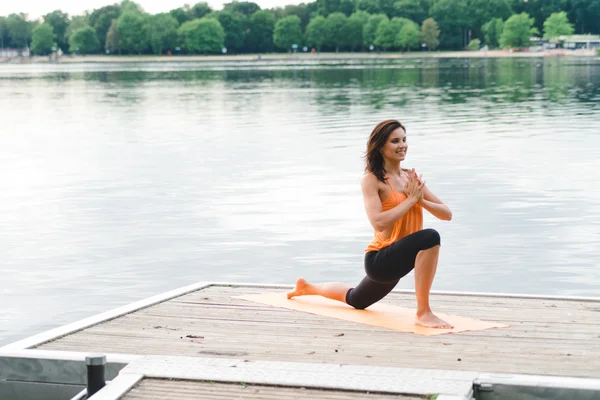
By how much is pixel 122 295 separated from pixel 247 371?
574 cm

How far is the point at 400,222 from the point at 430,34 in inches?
6778

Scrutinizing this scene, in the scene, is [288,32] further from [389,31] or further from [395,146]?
[395,146]

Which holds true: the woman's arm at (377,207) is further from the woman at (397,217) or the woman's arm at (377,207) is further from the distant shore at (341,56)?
the distant shore at (341,56)

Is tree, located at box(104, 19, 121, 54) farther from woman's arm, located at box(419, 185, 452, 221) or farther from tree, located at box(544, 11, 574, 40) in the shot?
woman's arm, located at box(419, 185, 452, 221)

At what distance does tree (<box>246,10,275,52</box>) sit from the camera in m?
192

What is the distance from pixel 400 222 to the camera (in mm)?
6699

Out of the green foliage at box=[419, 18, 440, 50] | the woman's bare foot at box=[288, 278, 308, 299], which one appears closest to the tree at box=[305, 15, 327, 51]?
the green foliage at box=[419, 18, 440, 50]

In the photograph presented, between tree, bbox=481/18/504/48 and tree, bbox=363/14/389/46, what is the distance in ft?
58.7

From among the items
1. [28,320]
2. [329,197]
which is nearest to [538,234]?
[329,197]

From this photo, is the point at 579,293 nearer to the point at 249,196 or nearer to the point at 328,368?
the point at 328,368

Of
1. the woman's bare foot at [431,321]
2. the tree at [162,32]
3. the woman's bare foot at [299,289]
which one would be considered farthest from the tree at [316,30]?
the woman's bare foot at [431,321]

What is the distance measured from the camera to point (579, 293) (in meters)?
10.5

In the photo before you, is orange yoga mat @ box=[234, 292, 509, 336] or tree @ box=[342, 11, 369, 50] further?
tree @ box=[342, 11, 369, 50]

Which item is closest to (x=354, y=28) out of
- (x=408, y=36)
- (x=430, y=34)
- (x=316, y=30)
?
(x=316, y=30)
